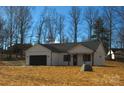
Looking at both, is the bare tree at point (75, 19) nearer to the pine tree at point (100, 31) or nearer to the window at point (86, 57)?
the pine tree at point (100, 31)

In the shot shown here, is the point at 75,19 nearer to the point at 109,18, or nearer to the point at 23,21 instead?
the point at 109,18

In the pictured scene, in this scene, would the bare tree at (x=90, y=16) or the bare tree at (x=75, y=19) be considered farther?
the bare tree at (x=75, y=19)

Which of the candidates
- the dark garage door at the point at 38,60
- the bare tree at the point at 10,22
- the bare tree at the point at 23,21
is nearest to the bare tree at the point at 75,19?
the bare tree at the point at 23,21

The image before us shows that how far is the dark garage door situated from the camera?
20.5m

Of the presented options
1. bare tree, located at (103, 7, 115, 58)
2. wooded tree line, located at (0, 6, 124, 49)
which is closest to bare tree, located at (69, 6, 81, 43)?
wooded tree line, located at (0, 6, 124, 49)

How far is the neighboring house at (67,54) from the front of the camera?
1827 cm

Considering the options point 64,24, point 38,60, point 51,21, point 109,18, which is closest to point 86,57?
point 38,60

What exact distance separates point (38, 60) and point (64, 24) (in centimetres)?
839

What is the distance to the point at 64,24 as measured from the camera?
1321 centimetres

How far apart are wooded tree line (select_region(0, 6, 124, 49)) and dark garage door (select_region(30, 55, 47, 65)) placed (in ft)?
20.8
